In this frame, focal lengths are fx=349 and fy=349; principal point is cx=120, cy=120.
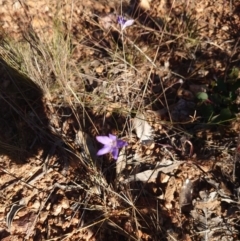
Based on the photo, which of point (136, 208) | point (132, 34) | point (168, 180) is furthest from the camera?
point (132, 34)

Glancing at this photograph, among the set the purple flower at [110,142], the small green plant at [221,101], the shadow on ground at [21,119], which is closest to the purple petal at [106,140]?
the purple flower at [110,142]

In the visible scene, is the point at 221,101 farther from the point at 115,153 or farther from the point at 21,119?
the point at 21,119

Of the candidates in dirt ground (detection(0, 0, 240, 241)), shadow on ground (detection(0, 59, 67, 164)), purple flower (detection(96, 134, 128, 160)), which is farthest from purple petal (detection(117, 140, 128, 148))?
shadow on ground (detection(0, 59, 67, 164))

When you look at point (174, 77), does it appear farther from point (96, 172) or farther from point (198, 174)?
point (96, 172)

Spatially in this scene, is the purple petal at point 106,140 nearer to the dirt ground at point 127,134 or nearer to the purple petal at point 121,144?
the purple petal at point 121,144

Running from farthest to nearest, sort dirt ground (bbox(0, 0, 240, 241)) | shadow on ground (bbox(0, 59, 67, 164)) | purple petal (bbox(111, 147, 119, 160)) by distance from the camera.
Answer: shadow on ground (bbox(0, 59, 67, 164)) < dirt ground (bbox(0, 0, 240, 241)) < purple petal (bbox(111, 147, 119, 160))

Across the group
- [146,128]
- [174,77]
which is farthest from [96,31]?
[146,128]

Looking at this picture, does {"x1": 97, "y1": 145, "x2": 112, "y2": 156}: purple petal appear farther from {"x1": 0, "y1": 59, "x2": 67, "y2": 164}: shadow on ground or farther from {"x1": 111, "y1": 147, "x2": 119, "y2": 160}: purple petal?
{"x1": 0, "y1": 59, "x2": 67, "y2": 164}: shadow on ground

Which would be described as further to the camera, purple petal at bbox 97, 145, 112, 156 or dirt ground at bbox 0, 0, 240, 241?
dirt ground at bbox 0, 0, 240, 241
